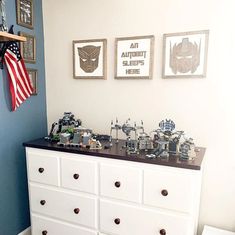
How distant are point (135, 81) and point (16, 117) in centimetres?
112

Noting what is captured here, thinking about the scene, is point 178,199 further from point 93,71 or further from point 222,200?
point 93,71

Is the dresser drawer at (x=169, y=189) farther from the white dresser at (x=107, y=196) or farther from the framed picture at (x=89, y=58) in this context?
the framed picture at (x=89, y=58)

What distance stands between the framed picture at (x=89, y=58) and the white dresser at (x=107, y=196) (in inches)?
32.1

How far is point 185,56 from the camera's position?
189 cm

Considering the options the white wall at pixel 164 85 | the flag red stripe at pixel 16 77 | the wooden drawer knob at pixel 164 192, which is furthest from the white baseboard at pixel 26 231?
the wooden drawer knob at pixel 164 192

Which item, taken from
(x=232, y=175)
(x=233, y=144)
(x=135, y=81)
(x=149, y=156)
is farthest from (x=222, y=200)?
(x=135, y=81)

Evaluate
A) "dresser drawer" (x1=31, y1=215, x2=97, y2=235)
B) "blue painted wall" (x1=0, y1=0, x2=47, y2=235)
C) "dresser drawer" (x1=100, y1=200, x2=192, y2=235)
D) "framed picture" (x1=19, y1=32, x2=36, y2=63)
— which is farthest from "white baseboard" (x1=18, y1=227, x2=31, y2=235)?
"framed picture" (x1=19, y1=32, x2=36, y2=63)

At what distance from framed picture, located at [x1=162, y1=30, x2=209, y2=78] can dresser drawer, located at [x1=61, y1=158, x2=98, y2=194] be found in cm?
97

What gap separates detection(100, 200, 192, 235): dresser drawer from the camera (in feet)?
5.16

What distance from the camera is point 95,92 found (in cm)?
227

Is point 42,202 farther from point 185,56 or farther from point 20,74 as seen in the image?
point 185,56

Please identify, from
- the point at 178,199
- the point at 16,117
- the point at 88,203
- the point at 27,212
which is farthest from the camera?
the point at 27,212

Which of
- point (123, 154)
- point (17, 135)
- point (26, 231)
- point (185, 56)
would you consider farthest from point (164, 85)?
point (26, 231)

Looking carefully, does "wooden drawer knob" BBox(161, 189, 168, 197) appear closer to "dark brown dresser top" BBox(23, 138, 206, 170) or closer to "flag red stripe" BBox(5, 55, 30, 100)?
"dark brown dresser top" BBox(23, 138, 206, 170)
